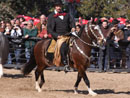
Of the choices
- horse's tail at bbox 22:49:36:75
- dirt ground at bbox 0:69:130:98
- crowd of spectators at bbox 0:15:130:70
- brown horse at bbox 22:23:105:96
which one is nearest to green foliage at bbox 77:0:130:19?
crowd of spectators at bbox 0:15:130:70

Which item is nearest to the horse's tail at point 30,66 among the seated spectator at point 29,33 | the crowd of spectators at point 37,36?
the crowd of spectators at point 37,36

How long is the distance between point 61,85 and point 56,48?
1.99m

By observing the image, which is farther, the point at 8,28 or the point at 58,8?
the point at 8,28

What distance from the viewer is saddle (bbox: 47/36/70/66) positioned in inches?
484

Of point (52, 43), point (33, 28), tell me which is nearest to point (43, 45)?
point (52, 43)

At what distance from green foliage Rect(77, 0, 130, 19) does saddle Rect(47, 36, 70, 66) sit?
13.7 m

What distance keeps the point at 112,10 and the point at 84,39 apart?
16793mm

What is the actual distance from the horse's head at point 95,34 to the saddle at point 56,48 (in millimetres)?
842

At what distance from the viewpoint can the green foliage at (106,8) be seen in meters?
27.1

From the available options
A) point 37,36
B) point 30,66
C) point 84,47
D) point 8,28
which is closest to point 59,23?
point 84,47

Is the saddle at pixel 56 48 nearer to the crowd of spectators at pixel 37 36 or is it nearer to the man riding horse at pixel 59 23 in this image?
the man riding horse at pixel 59 23

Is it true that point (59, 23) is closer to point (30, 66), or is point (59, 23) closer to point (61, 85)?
point (30, 66)

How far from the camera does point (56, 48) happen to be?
40.7 feet

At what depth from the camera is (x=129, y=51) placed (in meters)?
17.0
